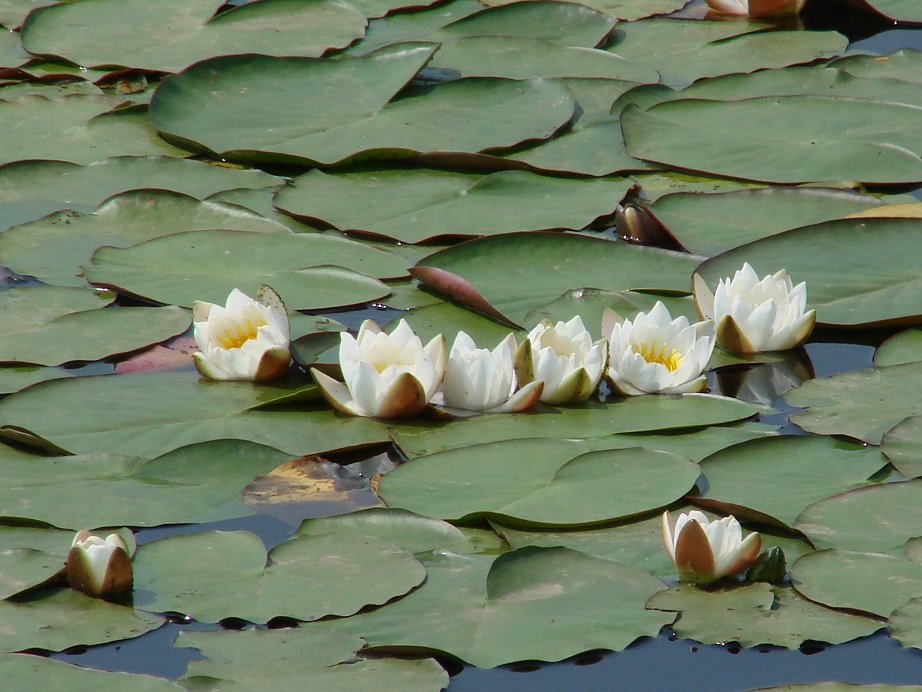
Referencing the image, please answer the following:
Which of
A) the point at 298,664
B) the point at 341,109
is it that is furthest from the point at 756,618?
the point at 341,109

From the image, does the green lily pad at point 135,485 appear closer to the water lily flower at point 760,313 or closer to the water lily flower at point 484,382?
the water lily flower at point 484,382

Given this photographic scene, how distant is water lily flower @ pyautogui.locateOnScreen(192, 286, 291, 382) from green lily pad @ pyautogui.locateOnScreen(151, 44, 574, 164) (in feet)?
3.58

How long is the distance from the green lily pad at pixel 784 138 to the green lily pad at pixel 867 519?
5.08 ft

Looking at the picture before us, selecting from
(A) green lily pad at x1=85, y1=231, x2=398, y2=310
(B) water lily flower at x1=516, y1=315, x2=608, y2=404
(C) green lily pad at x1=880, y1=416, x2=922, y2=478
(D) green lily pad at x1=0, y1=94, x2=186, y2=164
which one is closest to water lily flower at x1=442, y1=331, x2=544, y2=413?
(B) water lily flower at x1=516, y1=315, x2=608, y2=404

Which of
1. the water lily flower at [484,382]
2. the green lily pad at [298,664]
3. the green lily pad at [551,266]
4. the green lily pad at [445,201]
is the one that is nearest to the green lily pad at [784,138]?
the green lily pad at [445,201]

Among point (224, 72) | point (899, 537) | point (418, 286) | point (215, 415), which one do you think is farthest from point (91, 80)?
point (899, 537)

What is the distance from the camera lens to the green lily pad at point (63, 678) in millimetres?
1838

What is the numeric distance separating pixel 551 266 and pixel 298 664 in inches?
61.1

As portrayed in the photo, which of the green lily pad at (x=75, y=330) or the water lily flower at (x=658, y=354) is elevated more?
the water lily flower at (x=658, y=354)

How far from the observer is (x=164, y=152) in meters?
3.94

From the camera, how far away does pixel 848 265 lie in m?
3.05

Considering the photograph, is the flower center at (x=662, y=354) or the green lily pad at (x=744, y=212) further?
the green lily pad at (x=744, y=212)

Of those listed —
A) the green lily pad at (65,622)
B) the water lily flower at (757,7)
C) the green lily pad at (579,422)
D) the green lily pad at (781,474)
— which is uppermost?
the water lily flower at (757,7)

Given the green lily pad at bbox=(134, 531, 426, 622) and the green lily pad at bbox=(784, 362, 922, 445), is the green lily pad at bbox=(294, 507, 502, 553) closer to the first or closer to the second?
the green lily pad at bbox=(134, 531, 426, 622)
